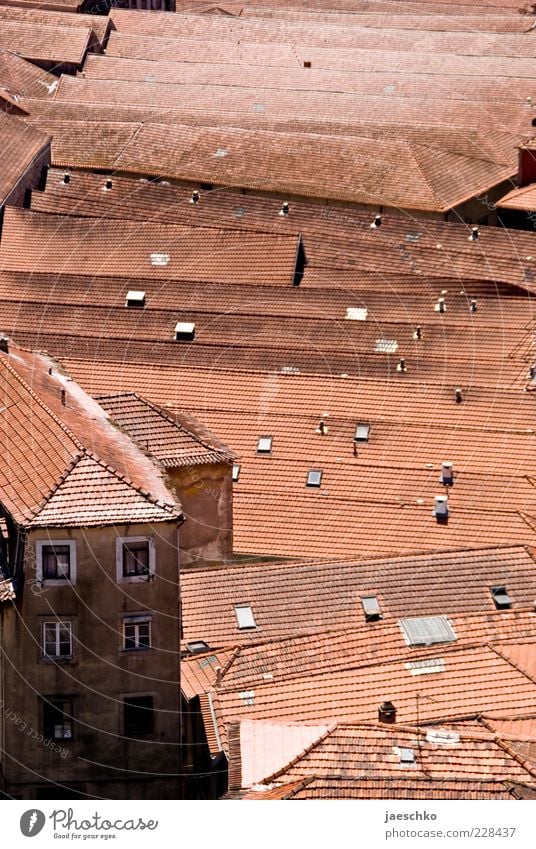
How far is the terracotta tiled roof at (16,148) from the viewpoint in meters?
127

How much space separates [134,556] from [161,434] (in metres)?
12.1

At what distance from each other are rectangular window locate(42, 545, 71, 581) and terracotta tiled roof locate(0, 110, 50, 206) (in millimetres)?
61636

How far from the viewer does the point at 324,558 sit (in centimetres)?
8088

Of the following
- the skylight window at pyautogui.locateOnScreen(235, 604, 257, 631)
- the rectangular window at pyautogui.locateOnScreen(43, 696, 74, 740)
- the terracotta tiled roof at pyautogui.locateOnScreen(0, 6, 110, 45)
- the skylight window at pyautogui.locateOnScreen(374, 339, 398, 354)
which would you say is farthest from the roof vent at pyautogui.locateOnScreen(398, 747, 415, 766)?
the terracotta tiled roof at pyautogui.locateOnScreen(0, 6, 110, 45)

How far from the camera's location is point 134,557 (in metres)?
64.1

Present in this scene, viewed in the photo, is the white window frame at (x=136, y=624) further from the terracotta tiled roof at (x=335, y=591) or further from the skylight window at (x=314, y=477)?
the skylight window at (x=314, y=477)

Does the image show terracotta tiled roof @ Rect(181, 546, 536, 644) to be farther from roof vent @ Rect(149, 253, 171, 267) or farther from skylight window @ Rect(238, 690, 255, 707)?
roof vent @ Rect(149, 253, 171, 267)

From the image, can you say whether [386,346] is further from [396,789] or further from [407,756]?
[396,789]

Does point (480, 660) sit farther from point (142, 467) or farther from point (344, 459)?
point (344, 459)

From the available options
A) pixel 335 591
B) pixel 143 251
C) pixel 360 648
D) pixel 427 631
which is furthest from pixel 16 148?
pixel 360 648

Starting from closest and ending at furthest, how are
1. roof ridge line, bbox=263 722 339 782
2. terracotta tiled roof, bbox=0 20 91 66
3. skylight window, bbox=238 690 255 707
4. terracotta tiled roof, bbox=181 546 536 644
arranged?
roof ridge line, bbox=263 722 339 782, skylight window, bbox=238 690 255 707, terracotta tiled roof, bbox=181 546 536 644, terracotta tiled roof, bbox=0 20 91 66

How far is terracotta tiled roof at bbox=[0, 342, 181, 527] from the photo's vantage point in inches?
2511

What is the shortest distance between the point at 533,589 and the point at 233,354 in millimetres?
26019
